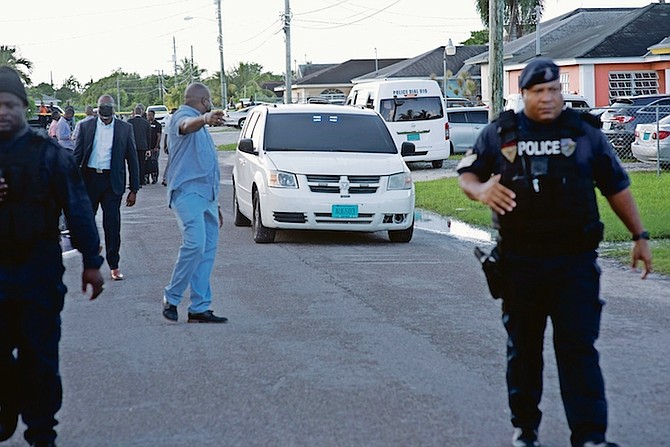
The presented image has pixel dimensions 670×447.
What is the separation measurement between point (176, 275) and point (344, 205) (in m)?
5.15

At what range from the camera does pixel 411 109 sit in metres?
28.9

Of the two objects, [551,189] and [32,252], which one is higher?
[551,189]

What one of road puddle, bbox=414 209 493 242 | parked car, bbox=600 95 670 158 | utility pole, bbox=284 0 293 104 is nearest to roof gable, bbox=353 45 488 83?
utility pole, bbox=284 0 293 104

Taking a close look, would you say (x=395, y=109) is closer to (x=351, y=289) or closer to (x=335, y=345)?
(x=351, y=289)

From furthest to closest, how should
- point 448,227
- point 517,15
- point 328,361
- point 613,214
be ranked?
point 517,15, point 613,214, point 448,227, point 328,361

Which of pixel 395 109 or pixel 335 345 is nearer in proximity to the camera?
pixel 335 345

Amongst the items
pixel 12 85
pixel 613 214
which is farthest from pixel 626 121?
pixel 12 85

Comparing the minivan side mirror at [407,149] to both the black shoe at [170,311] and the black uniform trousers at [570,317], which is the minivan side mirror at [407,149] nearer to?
the black shoe at [170,311]

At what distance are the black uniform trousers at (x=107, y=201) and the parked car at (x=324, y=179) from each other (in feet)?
9.19

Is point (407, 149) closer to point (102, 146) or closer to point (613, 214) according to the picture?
point (613, 214)

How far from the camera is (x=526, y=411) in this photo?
529 cm

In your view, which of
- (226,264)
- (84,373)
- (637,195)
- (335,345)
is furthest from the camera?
(637,195)

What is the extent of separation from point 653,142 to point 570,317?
19.4 m

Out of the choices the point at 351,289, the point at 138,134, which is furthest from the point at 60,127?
the point at 351,289
